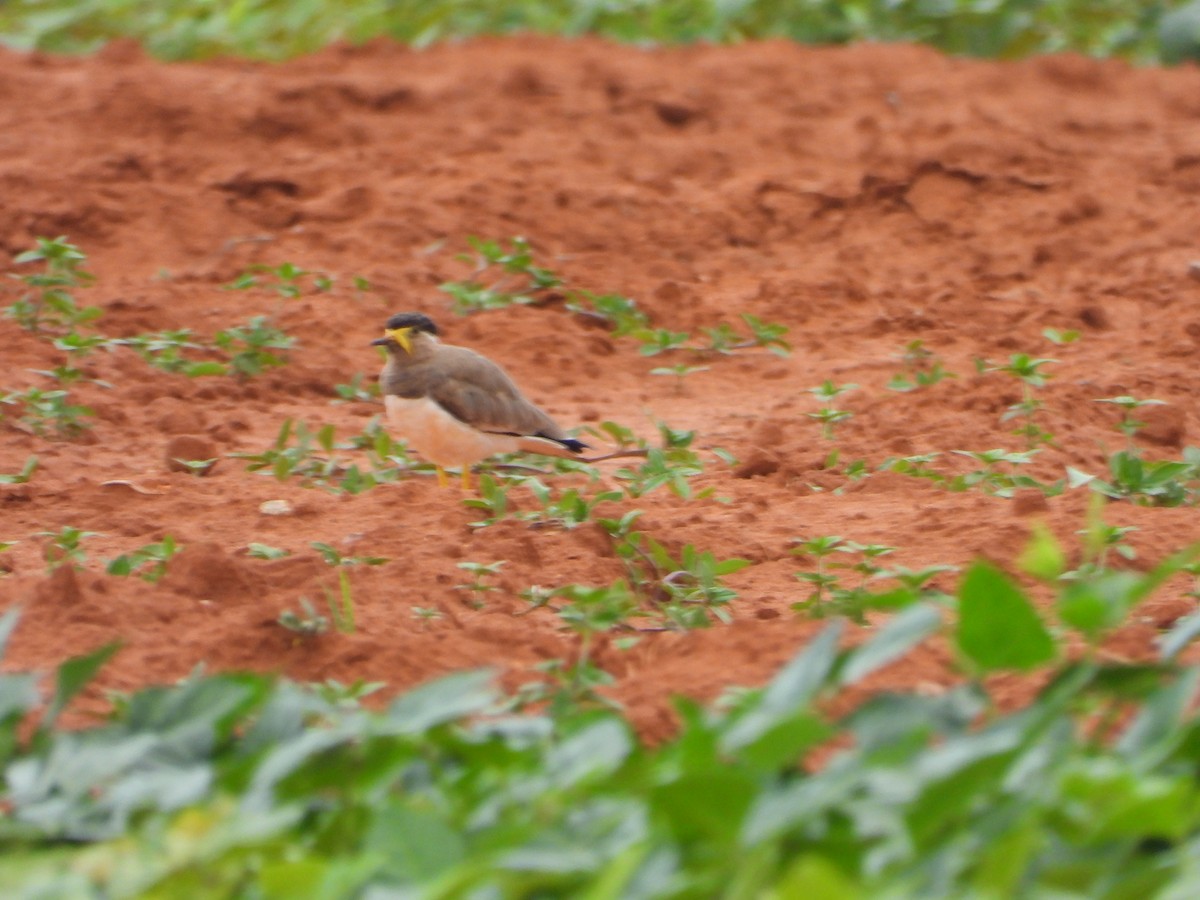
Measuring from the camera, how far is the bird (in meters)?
6.51

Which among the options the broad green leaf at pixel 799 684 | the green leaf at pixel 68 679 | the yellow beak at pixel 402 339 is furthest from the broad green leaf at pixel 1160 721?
the yellow beak at pixel 402 339

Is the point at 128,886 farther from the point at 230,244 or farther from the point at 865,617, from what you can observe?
the point at 230,244

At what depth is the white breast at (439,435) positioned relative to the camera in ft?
21.3

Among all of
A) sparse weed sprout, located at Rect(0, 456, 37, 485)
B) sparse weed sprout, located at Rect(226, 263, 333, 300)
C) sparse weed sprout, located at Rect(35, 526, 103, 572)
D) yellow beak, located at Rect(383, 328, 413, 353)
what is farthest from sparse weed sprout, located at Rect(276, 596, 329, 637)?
sparse weed sprout, located at Rect(226, 263, 333, 300)

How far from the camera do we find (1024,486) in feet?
20.6

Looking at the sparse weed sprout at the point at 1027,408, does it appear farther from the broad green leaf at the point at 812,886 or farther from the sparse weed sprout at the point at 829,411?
the broad green leaf at the point at 812,886

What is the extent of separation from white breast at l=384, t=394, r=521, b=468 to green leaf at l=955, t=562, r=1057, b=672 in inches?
136

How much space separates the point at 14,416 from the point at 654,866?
4.59m

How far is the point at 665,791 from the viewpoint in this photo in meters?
2.95

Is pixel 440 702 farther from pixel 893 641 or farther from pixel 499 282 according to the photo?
pixel 499 282

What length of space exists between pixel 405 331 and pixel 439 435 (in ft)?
1.84

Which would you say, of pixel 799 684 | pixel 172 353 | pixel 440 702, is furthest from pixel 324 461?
pixel 799 684

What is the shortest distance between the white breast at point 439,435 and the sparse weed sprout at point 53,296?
1706 mm

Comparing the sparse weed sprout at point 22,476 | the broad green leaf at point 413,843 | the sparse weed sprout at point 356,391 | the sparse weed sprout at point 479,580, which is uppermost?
the broad green leaf at point 413,843
